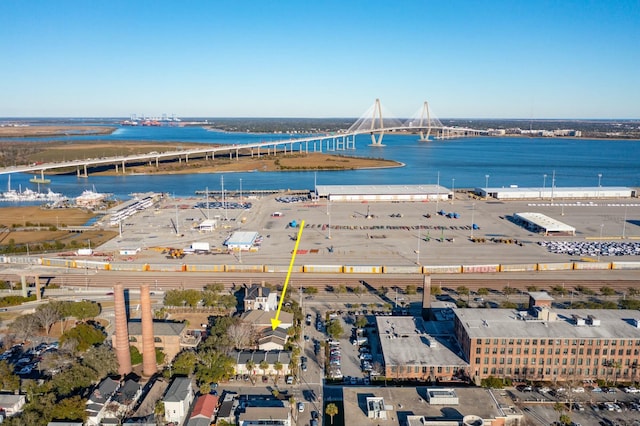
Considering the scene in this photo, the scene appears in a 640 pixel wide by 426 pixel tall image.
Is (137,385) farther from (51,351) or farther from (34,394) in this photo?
(51,351)

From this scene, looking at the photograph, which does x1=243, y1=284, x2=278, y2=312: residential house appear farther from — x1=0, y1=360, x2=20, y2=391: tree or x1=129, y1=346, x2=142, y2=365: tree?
x1=0, y1=360, x2=20, y2=391: tree

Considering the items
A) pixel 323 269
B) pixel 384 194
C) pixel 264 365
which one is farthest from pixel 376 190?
pixel 264 365

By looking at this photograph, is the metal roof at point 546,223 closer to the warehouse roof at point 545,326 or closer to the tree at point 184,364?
the warehouse roof at point 545,326

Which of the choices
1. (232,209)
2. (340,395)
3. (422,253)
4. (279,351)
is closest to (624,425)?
(340,395)

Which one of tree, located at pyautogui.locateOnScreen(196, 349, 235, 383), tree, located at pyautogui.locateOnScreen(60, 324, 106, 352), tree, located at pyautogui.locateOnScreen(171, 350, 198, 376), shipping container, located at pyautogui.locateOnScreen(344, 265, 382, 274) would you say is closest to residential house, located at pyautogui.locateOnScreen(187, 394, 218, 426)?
tree, located at pyautogui.locateOnScreen(196, 349, 235, 383)

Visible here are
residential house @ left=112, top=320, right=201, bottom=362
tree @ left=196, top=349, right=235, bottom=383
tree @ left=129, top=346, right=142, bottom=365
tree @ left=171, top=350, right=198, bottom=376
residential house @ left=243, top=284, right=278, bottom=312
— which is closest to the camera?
tree @ left=196, top=349, right=235, bottom=383

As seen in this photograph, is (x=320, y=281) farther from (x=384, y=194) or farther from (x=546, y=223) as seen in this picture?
(x=384, y=194)

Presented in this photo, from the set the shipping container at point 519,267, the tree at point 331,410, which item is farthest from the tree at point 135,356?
the shipping container at point 519,267
